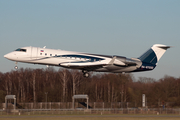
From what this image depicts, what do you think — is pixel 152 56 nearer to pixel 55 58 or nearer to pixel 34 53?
pixel 55 58

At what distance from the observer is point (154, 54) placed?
44.0 m

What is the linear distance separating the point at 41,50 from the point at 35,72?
5401cm

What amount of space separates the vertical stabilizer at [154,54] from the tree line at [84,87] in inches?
983

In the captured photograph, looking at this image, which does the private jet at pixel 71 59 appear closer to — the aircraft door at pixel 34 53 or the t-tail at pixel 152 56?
the aircraft door at pixel 34 53

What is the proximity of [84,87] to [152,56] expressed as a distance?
39.2 metres

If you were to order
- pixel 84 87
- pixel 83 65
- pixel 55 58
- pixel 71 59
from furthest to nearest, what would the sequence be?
pixel 84 87 < pixel 83 65 < pixel 71 59 < pixel 55 58

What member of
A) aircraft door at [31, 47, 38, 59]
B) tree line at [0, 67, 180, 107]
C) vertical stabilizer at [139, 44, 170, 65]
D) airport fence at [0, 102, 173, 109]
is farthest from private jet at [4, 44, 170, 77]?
tree line at [0, 67, 180, 107]

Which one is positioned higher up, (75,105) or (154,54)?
(154,54)

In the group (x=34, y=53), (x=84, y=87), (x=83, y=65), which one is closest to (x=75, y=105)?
(x=84, y=87)

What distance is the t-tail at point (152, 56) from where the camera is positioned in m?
42.9

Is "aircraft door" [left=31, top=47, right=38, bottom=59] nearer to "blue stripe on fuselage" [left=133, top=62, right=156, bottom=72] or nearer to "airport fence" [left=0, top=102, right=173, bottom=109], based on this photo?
"blue stripe on fuselage" [left=133, top=62, right=156, bottom=72]

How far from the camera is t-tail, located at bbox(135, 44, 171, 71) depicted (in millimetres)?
42875

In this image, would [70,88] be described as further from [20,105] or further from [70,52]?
[70,52]

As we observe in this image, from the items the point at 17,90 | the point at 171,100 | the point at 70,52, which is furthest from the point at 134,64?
the point at 17,90
